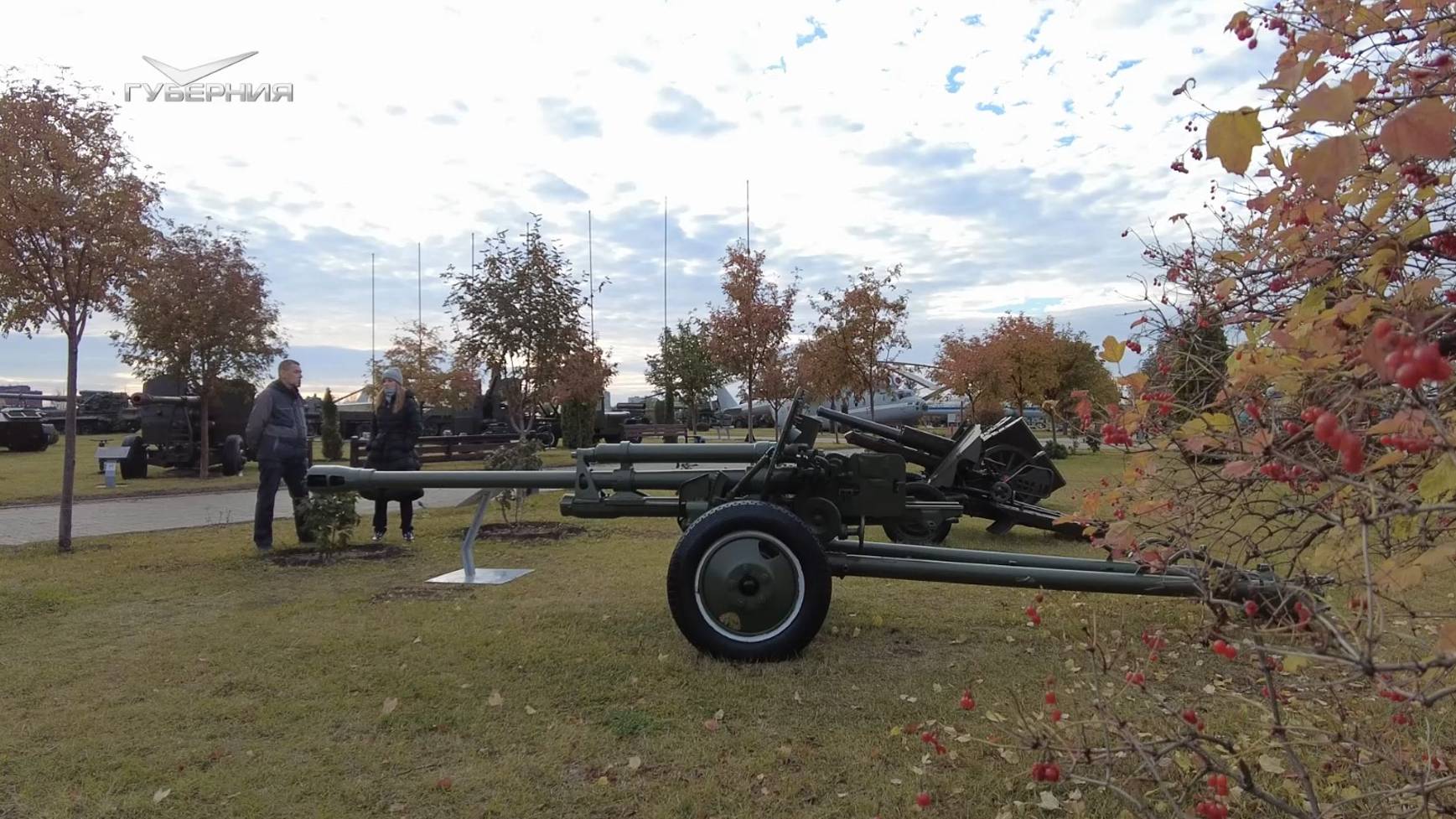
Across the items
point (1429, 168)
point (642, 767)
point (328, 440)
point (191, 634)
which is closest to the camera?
point (1429, 168)

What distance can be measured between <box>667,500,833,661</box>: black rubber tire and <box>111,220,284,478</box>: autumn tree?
15.6 m

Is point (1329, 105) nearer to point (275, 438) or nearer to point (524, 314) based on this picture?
point (275, 438)

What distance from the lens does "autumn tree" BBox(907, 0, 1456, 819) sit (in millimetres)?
1271

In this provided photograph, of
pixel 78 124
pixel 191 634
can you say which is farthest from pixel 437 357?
pixel 191 634

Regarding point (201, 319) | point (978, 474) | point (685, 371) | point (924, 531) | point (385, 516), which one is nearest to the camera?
point (924, 531)

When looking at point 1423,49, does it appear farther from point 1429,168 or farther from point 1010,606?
point 1010,606

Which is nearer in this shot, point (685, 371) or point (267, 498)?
point (267, 498)

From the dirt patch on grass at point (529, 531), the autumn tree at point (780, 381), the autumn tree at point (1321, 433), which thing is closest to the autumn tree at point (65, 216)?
the dirt patch on grass at point (529, 531)

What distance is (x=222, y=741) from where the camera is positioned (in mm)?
3387

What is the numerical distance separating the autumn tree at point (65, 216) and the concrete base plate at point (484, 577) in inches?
165

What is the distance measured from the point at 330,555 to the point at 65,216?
12.8 ft

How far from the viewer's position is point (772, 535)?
13.4 feet

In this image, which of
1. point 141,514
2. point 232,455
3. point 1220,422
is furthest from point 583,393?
point 1220,422

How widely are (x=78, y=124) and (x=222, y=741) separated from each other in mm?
7208
